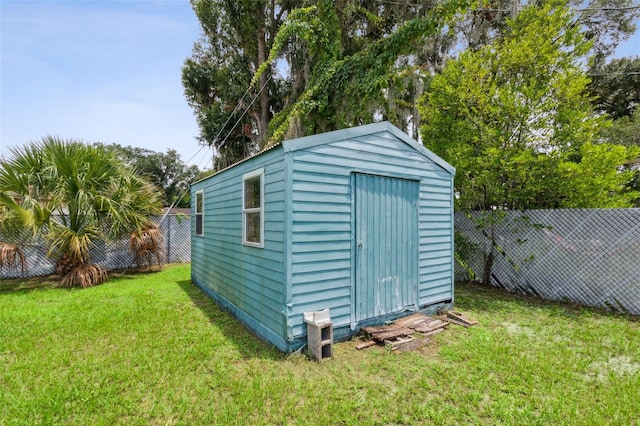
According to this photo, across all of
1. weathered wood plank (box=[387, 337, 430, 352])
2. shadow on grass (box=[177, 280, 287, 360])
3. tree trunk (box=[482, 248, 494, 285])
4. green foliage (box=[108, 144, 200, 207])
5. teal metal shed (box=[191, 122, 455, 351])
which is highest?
green foliage (box=[108, 144, 200, 207])

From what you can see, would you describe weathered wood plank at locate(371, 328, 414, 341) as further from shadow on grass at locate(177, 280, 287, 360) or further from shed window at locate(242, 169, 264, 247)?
shed window at locate(242, 169, 264, 247)

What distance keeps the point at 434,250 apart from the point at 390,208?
3.93 ft

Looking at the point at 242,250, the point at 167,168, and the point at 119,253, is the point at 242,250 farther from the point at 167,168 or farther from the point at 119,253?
the point at 167,168

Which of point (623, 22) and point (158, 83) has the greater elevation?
point (623, 22)

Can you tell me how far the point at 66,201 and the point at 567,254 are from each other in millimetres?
10099

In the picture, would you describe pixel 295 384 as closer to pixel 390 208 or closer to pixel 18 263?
pixel 390 208

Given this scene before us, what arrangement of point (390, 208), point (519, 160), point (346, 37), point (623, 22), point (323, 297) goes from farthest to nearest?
1. point (623, 22)
2. point (346, 37)
3. point (519, 160)
4. point (390, 208)
5. point (323, 297)

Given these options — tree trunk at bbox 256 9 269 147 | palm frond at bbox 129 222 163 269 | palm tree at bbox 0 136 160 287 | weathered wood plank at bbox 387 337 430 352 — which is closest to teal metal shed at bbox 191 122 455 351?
weathered wood plank at bbox 387 337 430 352

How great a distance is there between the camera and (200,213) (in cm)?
669

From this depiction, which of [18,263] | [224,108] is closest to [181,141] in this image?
[224,108]

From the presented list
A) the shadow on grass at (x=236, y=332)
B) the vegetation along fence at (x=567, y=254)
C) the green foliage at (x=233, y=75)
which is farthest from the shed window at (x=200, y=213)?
the green foliage at (x=233, y=75)

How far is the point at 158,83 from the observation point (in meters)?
8.03

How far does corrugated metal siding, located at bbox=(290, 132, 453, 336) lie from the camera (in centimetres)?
341

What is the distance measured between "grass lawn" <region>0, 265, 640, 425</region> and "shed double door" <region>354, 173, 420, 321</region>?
25.7 inches
